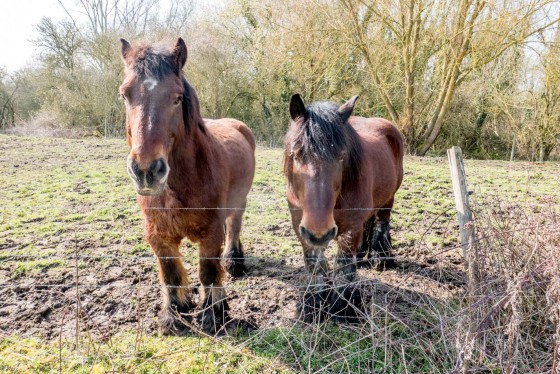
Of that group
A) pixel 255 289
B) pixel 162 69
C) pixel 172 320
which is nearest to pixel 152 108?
pixel 162 69

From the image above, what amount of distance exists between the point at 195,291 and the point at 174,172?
148 cm

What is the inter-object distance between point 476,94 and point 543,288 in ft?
55.5

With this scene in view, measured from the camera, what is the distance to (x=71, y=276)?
12.0ft

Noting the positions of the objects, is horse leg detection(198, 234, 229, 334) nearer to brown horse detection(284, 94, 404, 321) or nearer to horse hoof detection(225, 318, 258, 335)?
horse hoof detection(225, 318, 258, 335)

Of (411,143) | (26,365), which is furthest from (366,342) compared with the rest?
(411,143)

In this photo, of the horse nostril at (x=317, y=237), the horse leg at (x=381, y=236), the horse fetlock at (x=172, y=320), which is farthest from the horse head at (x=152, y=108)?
the horse leg at (x=381, y=236)

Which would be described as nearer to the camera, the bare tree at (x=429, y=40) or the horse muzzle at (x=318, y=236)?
the horse muzzle at (x=318, y=236)

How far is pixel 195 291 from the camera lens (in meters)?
3.60

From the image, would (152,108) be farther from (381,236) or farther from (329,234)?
(381,236)

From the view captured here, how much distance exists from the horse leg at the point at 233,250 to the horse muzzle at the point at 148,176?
1.89m

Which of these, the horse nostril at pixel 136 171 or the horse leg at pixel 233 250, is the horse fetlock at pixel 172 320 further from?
the horse nostril at pixel 136 171

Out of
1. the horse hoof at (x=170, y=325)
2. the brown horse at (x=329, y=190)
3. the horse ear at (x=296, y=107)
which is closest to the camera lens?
the brown horse at (x=329, y=190)

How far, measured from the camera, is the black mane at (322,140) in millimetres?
2625

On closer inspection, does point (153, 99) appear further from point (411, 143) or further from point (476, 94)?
point (476, 94)
